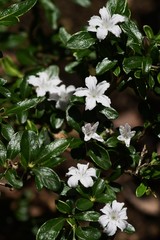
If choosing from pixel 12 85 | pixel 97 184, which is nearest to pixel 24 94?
pixel 12 85

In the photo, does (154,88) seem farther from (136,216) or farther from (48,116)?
(136,216)

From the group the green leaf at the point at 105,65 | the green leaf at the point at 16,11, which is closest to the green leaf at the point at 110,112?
the green leaf at the point at 105,65

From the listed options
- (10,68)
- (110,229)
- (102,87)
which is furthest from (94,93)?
(10,68)

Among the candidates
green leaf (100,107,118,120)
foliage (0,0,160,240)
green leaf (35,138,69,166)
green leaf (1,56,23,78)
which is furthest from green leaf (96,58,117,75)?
green leaf (1,56,23,78)

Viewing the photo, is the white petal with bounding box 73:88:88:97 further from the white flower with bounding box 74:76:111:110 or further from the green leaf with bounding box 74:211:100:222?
the green leaf with bounding box 74:211:100:222

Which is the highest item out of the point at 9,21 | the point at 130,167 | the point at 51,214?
the point at 9,21
